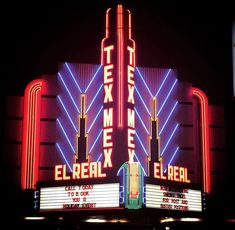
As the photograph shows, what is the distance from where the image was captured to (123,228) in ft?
72.6

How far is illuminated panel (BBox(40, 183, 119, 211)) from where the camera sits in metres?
18.2

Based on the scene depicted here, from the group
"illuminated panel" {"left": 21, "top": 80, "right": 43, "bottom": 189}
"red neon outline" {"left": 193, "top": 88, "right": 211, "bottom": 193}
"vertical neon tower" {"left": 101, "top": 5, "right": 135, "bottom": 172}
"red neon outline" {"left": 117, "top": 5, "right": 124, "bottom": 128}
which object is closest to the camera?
"vertical neon tower" {"left": 101, "top": 5, "right": 135, "bottom": 172}

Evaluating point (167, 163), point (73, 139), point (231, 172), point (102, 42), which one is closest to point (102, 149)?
point (73, 139)

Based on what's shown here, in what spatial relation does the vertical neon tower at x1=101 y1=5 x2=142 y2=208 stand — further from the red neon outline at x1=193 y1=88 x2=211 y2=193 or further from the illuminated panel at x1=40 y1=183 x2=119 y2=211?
the red neon outline at x1=193 y1=88 x2=211 y2=193

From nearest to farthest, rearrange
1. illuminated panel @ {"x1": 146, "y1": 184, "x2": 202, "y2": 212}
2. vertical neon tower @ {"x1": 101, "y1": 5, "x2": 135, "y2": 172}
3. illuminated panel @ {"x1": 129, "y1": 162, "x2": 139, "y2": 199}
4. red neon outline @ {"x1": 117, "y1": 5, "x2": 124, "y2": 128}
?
illuminated panel @ {"x1": 129, "y1": 162, "x2": 139, "y2": 199} → illuminated panel @ {"x1": 146, "y1": 184, "x2": 202, "y2": 212} → vertical neon tower @ {"x1": 101, "y1": 5, "x2": 135, "y2": 172} → red neon outline @ {"x1": 117, "y1": 5, "x2": 124, "y2": 128}

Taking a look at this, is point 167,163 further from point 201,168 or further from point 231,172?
point 231,172

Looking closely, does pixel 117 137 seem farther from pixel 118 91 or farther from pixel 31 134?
pixel 31 134

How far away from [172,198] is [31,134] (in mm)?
5554

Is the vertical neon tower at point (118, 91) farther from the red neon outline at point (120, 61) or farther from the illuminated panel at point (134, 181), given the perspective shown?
the illuminated panel at point (134, 181)

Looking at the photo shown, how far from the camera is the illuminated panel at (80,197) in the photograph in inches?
717

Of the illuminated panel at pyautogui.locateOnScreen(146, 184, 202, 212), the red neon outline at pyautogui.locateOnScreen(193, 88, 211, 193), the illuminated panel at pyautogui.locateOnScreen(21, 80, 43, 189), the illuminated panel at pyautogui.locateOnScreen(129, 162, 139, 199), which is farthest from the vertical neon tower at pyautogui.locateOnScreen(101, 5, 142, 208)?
the red neon outline at pyautogui.locateOnScreen(193, 88, 211, 193)

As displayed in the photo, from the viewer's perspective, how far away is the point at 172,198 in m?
19.2

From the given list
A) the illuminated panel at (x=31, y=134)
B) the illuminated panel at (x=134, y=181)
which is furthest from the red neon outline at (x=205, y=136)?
the illuminated panel at (x=31, y=134)

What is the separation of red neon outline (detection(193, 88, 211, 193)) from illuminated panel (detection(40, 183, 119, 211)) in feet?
15.0
